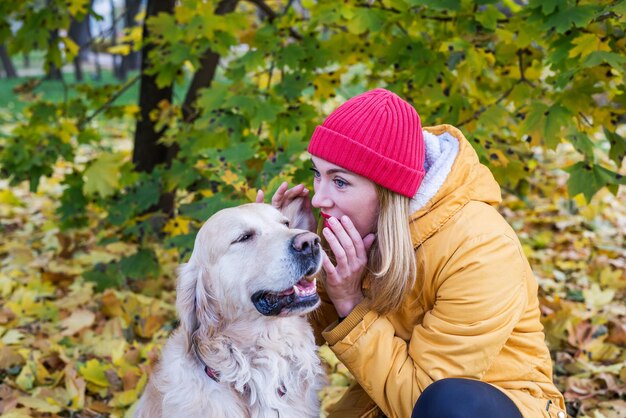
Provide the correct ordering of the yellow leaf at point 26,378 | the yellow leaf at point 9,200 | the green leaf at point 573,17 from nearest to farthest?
the green leaf at point 573,17, the yellow leaf at point 26,378, the yellow leaf at point 9,200

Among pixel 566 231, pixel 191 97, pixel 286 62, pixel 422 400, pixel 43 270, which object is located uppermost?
pixel 286 62

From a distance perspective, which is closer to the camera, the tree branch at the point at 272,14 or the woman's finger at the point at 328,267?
the woman's finger at the point at 328,267

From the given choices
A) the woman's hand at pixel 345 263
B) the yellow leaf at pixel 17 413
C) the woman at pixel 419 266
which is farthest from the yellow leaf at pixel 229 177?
the yellow leaf at pixel 17 413

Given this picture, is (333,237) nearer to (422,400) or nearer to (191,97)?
(422,400)

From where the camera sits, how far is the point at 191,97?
5.30 metres

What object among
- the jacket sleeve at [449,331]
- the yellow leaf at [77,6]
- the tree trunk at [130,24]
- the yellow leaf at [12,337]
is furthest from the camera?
the tree trunk at [130,24]

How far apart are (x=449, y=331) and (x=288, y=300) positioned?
1.93 ft

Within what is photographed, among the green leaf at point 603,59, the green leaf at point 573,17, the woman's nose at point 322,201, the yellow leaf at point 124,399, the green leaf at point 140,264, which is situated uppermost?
the green leaf at point 573,17

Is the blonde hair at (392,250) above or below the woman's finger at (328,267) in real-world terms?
above

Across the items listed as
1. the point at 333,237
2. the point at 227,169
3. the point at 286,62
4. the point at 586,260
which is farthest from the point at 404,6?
the point at 586,260

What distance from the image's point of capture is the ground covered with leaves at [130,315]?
3.31 metres

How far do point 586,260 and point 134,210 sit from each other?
3.86 m

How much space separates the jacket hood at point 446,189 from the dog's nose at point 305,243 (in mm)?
374

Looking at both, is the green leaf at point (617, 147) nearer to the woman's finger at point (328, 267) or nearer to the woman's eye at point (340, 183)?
the woman's eye at point (340, 183)
